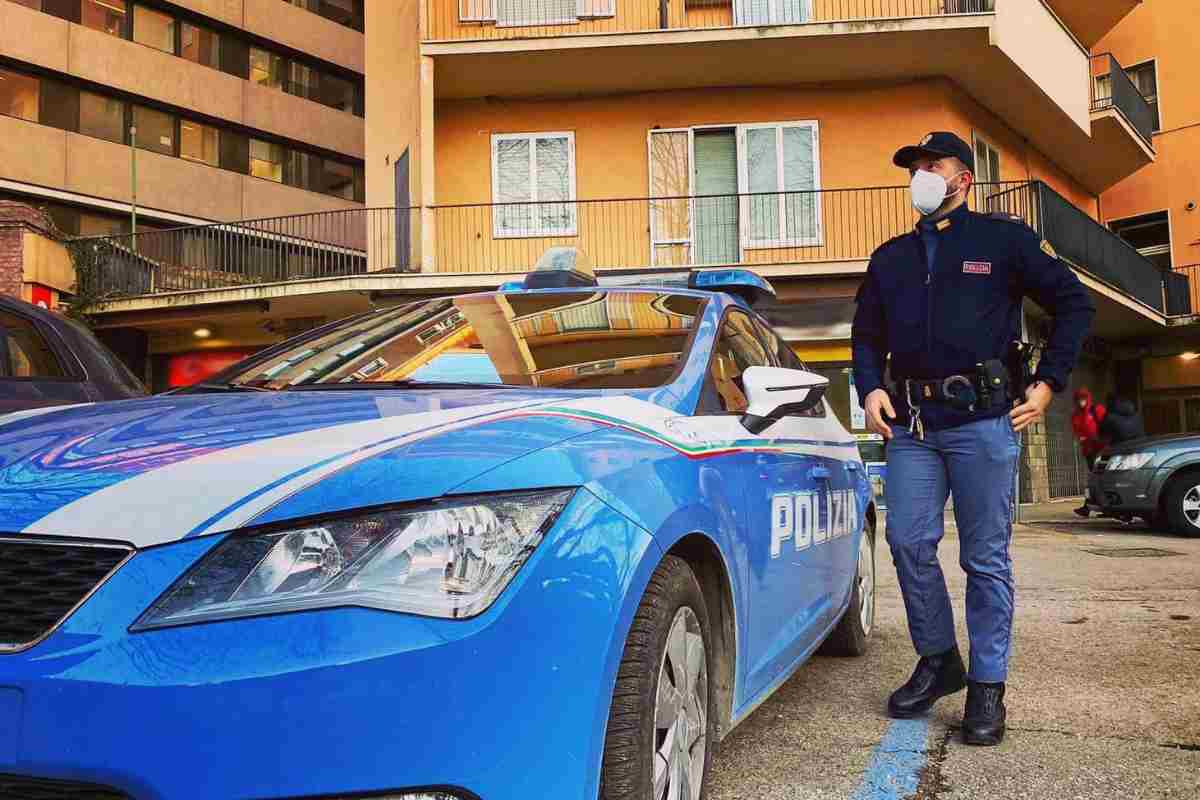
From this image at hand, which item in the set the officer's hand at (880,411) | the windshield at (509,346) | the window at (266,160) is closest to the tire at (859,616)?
the officer's hand at (880,411)

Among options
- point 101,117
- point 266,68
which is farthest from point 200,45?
point 101,117

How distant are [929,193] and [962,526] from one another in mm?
1128

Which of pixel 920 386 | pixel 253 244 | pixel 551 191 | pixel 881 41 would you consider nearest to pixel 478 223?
pixel 551 191

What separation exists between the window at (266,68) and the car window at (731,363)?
25906mm

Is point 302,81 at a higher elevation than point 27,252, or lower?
higher

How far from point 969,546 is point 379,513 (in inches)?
92.5

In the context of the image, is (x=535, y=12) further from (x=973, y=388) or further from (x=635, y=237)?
(x=973, y=388)

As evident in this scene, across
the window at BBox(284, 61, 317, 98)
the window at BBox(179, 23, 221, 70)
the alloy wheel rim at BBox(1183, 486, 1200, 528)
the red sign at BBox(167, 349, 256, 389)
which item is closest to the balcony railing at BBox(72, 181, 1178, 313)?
the red sign at BBox(167, 349, 256, 389)

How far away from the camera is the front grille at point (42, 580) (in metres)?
1.49

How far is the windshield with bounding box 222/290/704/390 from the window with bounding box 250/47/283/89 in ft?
84.5

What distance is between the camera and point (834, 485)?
379cm

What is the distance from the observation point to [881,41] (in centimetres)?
1462

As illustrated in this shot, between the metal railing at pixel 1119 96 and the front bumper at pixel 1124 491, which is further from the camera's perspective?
the metal railing at pixel 1119 96

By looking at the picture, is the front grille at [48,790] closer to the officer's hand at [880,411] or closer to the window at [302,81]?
the officer's hand at [880,411]
